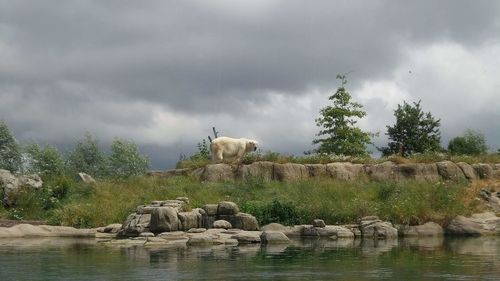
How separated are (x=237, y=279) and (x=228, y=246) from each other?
30.8 feet

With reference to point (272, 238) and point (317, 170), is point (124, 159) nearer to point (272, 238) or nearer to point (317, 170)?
point (317, 170)

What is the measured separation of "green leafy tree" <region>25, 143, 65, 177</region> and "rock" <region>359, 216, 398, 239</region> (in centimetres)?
2855

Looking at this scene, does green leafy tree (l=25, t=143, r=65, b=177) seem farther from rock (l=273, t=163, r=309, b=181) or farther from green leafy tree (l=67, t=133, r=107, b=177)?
rock (l=273, t=163, r=309, b=181)

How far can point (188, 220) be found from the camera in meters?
27.1

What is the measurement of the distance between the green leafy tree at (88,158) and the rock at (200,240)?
3094cm

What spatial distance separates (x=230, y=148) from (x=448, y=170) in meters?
12.7

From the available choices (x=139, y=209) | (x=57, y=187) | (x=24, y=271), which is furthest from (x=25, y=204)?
(x=24, y=271)

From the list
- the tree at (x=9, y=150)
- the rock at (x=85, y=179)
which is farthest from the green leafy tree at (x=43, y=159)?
the rock at (x=85, y=179)

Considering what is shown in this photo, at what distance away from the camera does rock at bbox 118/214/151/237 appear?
26.6 metres

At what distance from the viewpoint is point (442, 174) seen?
3834 centimetres

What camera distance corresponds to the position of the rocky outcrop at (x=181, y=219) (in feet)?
86.9

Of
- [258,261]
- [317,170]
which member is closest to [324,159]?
[317,170]

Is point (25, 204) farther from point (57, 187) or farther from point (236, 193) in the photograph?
point (236, 193)

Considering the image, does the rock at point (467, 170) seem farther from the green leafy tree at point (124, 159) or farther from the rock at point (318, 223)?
the green leafy tree at point (124, 159)
